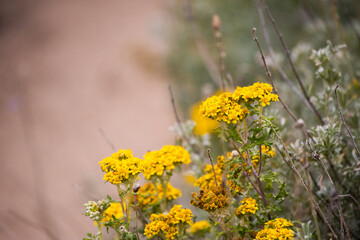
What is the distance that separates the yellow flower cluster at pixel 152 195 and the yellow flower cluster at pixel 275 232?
42cm

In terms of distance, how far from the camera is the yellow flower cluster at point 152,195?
1.38m

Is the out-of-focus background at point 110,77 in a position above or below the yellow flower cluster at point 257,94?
above

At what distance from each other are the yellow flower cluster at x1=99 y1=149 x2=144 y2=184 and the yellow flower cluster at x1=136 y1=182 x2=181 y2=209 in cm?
20

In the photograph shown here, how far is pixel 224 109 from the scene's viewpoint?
1108mm

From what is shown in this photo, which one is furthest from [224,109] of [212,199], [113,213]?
[113,213]

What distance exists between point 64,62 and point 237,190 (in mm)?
7022

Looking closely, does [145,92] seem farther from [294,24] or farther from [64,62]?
[294,24]

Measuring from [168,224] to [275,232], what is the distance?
1.09ft

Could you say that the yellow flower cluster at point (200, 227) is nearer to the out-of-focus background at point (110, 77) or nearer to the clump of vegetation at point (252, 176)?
the clump of vegetation at point (252, 176)

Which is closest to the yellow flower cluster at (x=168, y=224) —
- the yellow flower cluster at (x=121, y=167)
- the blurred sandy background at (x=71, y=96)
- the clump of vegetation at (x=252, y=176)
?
the clump of vegetation at (x=252, y=176)

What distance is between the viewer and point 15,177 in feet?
16.8

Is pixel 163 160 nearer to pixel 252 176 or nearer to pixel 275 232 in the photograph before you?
pixel 252 176

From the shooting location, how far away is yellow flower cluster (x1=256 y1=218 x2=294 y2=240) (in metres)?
1.07

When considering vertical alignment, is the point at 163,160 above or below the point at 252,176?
above
